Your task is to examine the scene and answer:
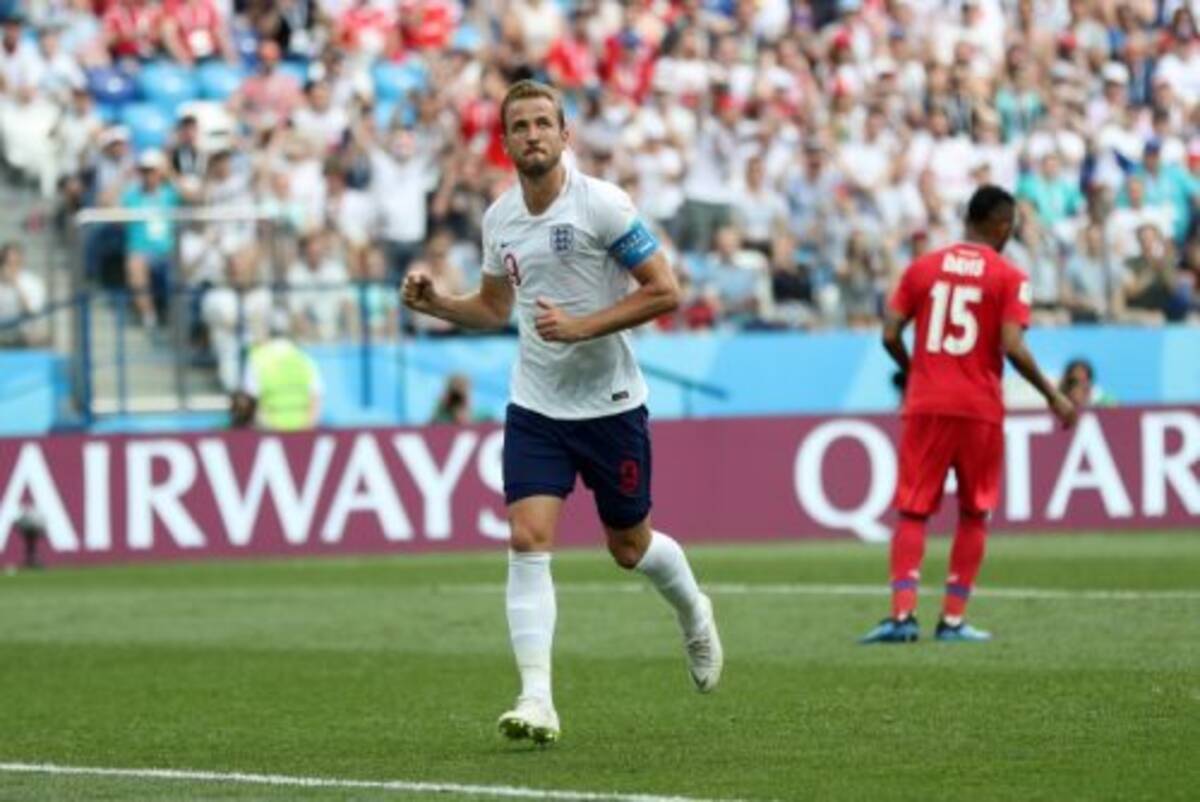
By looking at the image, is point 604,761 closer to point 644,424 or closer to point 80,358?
point 644,424

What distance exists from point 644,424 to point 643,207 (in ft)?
52.1

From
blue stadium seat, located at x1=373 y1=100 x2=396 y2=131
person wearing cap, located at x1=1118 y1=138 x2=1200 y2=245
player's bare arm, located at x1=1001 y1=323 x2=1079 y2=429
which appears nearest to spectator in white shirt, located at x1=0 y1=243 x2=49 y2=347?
blue stadium seat, located at x1=373 y1=100 x2=396 y2=131

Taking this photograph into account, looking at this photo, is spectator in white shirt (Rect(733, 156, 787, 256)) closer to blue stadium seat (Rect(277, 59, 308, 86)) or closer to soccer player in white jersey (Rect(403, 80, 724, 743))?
blue stadium seat (Rect(277, 59, 308, 86))

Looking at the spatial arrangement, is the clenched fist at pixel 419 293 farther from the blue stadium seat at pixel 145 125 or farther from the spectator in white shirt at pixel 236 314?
the blue stadium seat at pixel 145 125

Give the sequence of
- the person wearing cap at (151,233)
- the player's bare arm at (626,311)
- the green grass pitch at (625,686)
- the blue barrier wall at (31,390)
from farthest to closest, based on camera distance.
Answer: the person wearing cap at (151,233) < the blue barrier wall at (31,390) < the player's bare arm at (626,311) < the green grass pitch at (625,686)

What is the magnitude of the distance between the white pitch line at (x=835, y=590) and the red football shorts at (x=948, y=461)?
7.67 ft

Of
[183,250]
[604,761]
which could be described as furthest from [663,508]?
[604,761]

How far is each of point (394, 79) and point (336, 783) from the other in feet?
64.0

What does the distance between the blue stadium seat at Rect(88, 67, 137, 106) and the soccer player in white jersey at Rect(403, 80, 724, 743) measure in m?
16.7

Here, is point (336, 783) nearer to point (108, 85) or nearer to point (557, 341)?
point (557, 341)

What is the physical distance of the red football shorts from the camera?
14633mm

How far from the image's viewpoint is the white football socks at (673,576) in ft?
36.9

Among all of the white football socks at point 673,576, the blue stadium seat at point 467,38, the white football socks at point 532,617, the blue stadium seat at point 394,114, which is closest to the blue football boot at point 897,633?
the white football socks at point 673,576

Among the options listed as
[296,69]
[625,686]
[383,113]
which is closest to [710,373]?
[383,113]
